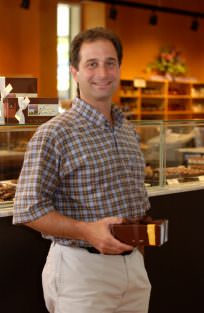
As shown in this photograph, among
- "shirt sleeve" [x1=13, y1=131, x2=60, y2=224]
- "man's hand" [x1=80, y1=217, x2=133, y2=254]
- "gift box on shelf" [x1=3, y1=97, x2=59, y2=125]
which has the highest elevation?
"gift box on shelf" [x1=3, y1=97, x2=59, y2=125]

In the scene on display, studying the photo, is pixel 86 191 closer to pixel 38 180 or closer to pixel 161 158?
pixel 38 180

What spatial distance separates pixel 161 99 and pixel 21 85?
28.3 feet

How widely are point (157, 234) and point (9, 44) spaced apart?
742cm

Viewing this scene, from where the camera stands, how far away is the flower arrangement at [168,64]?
10938 mm

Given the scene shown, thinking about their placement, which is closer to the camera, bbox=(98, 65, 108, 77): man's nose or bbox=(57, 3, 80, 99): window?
bbox=(98, 65, 108, 77): man's nose

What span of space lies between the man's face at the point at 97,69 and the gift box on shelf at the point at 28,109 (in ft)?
2.45

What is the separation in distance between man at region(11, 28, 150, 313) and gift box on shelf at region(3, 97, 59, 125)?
68 cm

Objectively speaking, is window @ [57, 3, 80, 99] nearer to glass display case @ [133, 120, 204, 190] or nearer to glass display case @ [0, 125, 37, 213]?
glass display case @ [133, 120, 204, 190]

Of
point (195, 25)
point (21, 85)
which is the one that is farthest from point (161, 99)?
point (21, 85)

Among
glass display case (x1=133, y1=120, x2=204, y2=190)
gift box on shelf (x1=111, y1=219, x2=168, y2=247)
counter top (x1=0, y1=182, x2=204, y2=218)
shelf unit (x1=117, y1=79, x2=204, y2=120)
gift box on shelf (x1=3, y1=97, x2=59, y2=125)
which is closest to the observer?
gift box on shelf (x1=111, y1=219, x2=168, y2=247)

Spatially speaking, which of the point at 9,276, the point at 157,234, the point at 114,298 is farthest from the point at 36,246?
the point at 157,234

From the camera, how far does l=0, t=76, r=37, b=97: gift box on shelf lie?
2.70m

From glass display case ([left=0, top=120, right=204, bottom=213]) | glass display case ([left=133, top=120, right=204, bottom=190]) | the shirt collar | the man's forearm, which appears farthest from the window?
the man's forearm

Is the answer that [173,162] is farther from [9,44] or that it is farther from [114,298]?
[9,44]
